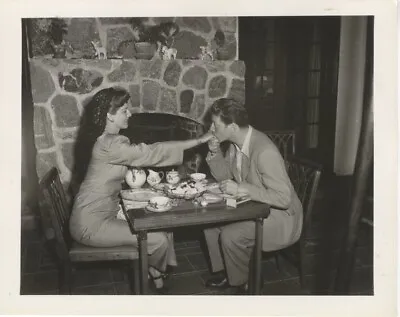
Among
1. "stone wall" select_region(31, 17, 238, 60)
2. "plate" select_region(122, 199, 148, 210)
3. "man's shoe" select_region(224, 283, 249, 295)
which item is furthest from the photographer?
"stone wall" select_region(31, 17, 238, 60)

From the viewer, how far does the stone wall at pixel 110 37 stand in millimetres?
2699

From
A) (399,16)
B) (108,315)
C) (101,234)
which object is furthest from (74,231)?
(399,16)

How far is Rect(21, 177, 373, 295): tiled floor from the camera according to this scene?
175 cm

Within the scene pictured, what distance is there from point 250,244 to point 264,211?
0.29 meters

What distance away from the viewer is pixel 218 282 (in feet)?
6.61

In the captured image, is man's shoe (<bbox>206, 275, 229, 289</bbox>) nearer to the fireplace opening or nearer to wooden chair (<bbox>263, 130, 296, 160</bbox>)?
the fireplace opening

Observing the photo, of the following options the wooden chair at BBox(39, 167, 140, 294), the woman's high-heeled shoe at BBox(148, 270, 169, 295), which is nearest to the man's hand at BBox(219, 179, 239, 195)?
the wooden chair at BBox(39, 167, 140, 294)

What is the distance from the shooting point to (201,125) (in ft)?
10.2

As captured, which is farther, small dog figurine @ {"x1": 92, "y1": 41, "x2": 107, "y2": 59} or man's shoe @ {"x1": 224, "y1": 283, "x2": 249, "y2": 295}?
small dog figurine @ {"x1": 92, "y1": 41, "x2": 107, "y2": 59}

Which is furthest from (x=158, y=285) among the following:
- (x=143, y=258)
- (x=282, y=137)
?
(x=282, y=137)

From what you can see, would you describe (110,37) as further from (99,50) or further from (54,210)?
(54,210)

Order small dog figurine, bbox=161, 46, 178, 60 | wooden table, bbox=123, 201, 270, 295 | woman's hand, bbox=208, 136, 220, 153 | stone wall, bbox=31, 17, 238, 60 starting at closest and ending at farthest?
wooden table, bbox=123, 201, 270, 295, woman's hand, bbox=208, 136, 220, 153, stone wall, bbox=31, 17, 238, 60, small dog figurine, bbox=161, 46, 178, 60

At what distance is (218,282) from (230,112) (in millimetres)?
869

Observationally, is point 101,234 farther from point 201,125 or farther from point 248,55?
point 248,55
